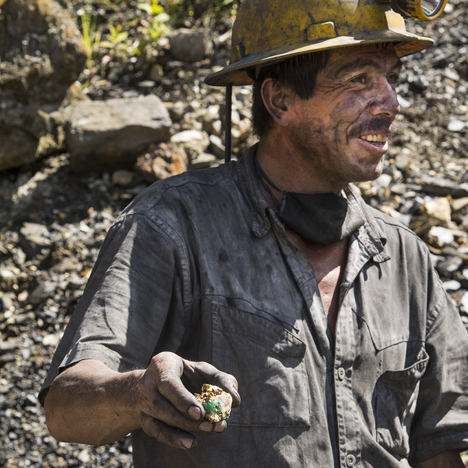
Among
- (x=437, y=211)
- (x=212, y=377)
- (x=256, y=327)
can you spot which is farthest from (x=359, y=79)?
(x=437, y=211)

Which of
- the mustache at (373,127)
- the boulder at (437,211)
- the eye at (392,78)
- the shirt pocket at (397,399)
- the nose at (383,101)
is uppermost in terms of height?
the eye at (392,78)

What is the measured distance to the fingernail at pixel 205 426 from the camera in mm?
1346

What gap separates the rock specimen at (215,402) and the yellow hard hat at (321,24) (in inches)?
49.1

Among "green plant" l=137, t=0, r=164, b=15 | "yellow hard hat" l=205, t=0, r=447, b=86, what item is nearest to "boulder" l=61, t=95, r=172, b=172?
"green plant" l=137, t=0, r=164, b=15

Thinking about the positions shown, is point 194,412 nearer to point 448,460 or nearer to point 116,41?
point 448,460

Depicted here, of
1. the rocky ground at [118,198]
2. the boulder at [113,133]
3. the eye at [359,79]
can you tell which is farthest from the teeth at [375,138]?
the boulder at [113,133]

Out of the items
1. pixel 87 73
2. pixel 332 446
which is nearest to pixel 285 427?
pixel 332 446

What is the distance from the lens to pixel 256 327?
2016 mm

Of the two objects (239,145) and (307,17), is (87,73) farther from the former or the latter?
(307,17)

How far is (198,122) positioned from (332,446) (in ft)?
10.8

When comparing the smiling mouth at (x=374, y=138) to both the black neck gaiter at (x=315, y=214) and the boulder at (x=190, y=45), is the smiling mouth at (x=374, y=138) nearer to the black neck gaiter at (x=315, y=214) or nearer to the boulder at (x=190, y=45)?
the black neck gaiter at (x=315, y=214)

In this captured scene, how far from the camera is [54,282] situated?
3.94 meters

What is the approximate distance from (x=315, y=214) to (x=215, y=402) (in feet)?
3.42

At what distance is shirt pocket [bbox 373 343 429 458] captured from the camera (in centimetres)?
221
